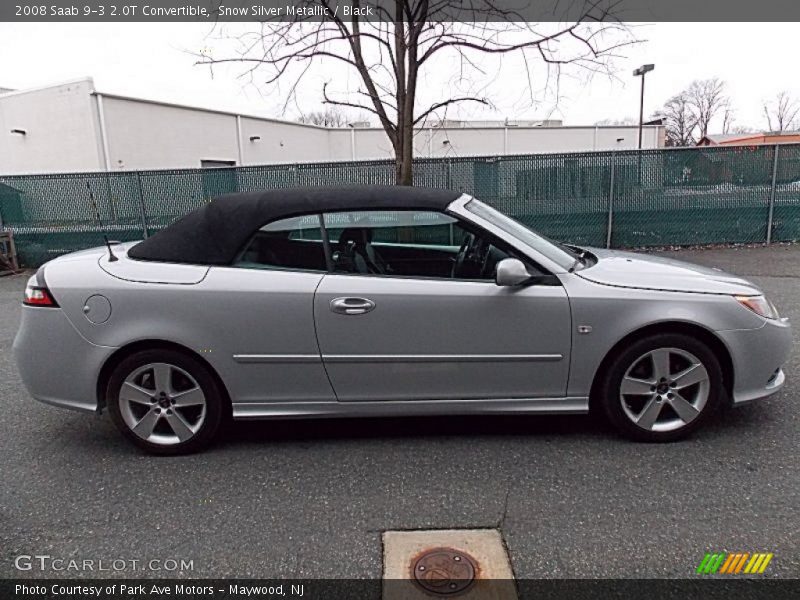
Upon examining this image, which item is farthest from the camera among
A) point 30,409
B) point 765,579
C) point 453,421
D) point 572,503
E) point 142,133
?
point 142,133

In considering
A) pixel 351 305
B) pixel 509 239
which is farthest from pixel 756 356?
pixel 351 305

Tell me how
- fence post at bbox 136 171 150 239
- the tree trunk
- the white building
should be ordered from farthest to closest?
the white building < fence post at bbox 136 171 150 239 < the tree trunk

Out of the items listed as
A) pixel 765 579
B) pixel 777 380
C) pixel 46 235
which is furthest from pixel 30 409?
pixel 46 235

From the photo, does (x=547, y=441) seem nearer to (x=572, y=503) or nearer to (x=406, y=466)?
(x=572, y=503)

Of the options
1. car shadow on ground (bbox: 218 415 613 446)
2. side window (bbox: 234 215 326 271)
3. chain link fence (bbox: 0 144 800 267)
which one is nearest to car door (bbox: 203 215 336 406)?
side window (bbox: 234 215 326 271)

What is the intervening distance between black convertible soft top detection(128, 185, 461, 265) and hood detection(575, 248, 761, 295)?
107cm

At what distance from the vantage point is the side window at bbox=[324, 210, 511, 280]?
3.08 meters

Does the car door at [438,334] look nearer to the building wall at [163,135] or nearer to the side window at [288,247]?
the side window at [288,247]

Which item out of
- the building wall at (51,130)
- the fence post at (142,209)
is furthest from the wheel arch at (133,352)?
the building wall at (51,130)

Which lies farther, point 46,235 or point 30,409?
point 46,235

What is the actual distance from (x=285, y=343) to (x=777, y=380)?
3.03 metres

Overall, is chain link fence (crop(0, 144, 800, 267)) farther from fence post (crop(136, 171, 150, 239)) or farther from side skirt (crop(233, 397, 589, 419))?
side skirt (crop(233, 397, 589, 419))

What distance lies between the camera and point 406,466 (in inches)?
114

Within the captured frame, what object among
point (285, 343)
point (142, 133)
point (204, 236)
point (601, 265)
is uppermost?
point (142, 133)
